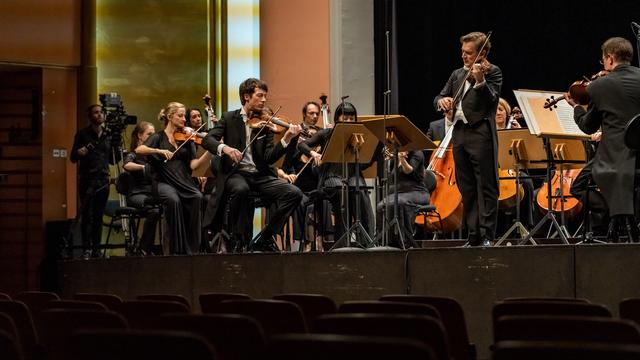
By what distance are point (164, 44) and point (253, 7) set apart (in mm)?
1188

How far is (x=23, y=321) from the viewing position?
135 inches

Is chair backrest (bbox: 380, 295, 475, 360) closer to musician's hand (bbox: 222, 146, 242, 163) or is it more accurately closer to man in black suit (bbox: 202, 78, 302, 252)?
musician's hand (bbox: 222, 146, 242, 163)

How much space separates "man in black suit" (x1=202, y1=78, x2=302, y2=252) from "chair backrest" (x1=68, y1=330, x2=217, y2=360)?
216 inches

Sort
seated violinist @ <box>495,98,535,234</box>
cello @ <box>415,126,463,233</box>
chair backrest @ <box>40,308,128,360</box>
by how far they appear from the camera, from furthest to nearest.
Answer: cello @ <box>415,126,463,233</box> → seated violinist @ <box>495,98,535,234</box> → chair backrest @ <box>40,308,128,360</box>

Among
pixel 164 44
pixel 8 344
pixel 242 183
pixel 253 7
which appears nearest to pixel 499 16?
pixel 253 7

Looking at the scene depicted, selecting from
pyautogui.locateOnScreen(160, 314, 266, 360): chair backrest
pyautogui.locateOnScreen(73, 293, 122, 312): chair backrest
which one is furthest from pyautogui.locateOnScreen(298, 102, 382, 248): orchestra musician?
pyautogui.locateOnScreen(160, 314, 266, 360): chair backrest

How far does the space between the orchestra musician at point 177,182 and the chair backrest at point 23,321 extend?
14.9ft

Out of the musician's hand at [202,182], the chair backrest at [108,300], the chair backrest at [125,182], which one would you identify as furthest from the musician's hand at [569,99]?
the chair backrest at [125,182]

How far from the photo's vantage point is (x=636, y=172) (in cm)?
642

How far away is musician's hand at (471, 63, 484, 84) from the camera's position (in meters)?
6.30

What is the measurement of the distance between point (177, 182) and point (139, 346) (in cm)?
629

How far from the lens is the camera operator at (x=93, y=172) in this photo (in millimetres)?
9617

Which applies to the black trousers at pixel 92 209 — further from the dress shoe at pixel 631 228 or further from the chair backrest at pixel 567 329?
the chair backrest at pixel 567 329

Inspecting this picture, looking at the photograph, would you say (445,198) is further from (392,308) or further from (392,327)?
(392,327)
